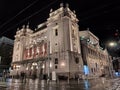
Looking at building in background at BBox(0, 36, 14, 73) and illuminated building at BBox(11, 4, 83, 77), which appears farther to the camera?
building in background at BBox(0, 36, 14, 73)

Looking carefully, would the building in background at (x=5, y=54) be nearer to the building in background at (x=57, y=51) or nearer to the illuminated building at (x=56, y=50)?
the building in background at (x=57, y=51)

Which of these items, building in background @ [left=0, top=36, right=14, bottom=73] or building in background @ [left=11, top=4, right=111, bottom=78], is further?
building in background @ [left=0, top=36, right=14, bottom=73]

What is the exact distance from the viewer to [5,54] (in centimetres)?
8075

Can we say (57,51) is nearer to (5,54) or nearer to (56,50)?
(56,50)

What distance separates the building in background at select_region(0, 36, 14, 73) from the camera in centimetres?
7519

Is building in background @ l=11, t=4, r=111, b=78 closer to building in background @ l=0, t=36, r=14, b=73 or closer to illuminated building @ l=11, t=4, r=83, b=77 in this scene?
illuminated building @ l=11, t=4, r=83, b=77

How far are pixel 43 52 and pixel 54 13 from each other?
16.7 m

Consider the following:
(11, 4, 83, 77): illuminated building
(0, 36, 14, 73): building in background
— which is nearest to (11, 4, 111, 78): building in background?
(11, 4, 83, 77): illuminated building

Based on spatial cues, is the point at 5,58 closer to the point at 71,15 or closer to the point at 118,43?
the point at 71,15

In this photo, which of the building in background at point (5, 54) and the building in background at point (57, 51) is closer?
the building in background at point (57, 51)

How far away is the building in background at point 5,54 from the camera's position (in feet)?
247

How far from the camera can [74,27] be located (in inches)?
1977

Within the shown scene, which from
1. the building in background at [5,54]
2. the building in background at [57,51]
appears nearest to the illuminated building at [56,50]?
the building in background at [57,51]

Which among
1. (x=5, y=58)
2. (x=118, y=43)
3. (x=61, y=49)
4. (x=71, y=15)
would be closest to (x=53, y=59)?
(x=61, y=49)
